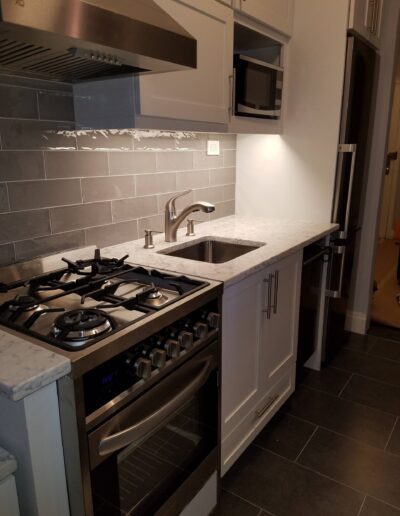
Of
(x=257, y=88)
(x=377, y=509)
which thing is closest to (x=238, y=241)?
(x=257, y=88)

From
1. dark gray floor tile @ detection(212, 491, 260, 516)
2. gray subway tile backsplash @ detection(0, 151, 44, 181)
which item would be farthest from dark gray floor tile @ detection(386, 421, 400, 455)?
gray subway tile backsplash @ detection(0, 151, 44, 181)

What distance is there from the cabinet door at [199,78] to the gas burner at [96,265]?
0.54 meters

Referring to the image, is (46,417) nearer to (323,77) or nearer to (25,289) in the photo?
(25,289)

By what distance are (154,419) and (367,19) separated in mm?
2327

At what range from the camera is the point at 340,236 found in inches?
94.2

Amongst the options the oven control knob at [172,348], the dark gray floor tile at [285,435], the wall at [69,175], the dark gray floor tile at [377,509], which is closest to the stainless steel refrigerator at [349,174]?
the dark gray floor tile at [285,435]

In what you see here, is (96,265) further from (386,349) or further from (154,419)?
(386,349)

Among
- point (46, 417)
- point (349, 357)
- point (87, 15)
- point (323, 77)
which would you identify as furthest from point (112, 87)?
point (349, 357)

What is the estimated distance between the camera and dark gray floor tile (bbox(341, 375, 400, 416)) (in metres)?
2.19

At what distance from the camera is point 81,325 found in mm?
999

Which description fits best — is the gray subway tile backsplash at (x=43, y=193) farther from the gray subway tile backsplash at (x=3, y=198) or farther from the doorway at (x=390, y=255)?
the doorway at (x=390, y=255)

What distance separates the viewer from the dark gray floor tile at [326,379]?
2344 millimetres

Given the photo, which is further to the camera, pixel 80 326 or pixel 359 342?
pixel 359 342

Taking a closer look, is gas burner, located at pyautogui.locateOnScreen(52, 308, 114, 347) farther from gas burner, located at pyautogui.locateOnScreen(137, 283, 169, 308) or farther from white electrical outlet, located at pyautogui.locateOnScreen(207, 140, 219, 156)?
white electrical outlet, located at pyautogui.locateOnScreen(207, 140, 219, 156)
